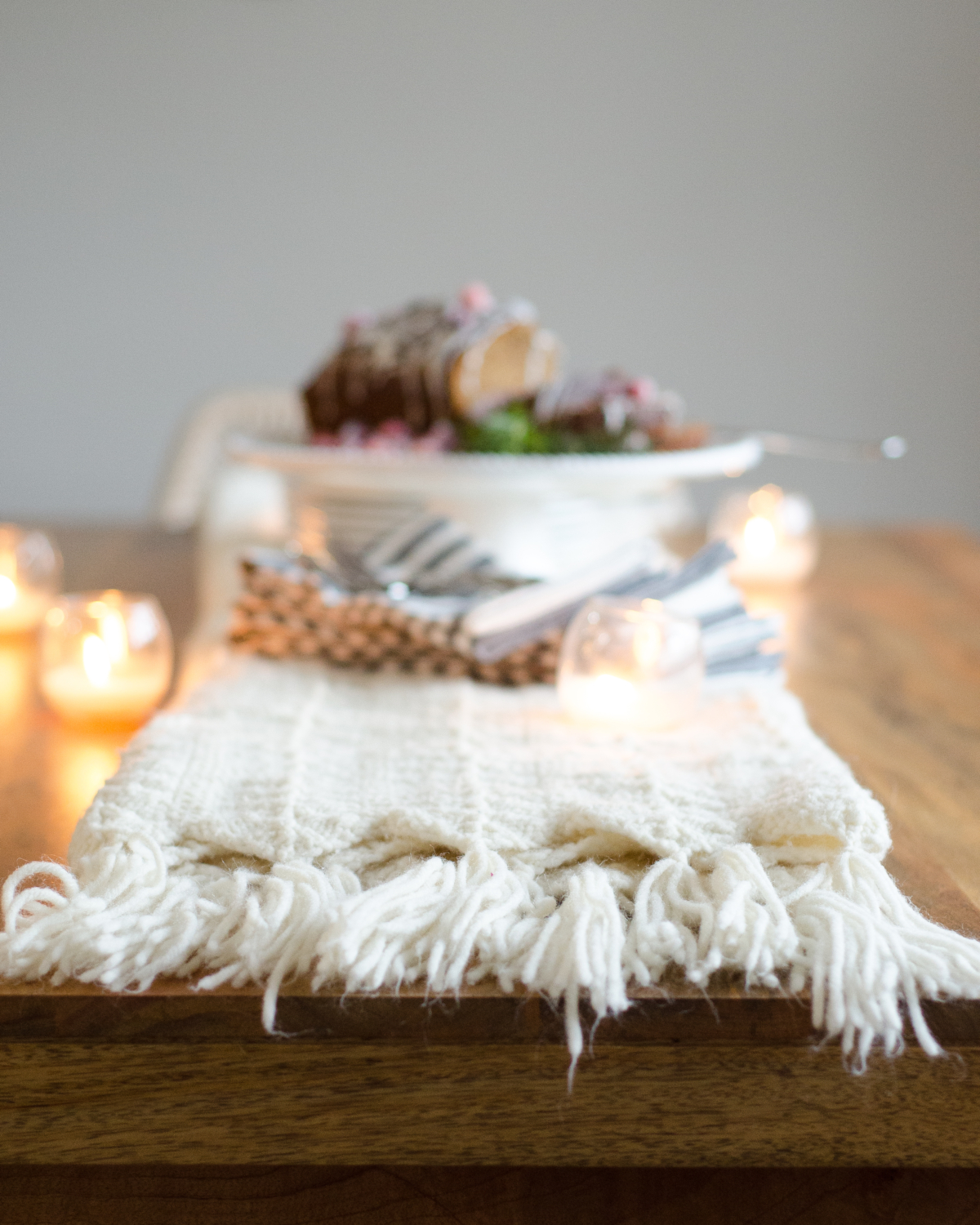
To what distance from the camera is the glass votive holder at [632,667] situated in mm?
692

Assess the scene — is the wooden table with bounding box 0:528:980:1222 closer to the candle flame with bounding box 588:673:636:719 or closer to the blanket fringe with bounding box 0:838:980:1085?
the blanket fringe with bounding box 0:838:980:1085

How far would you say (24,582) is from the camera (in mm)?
1030

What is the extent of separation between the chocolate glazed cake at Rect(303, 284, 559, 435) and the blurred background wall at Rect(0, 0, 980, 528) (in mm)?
1901

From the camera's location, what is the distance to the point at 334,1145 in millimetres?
459

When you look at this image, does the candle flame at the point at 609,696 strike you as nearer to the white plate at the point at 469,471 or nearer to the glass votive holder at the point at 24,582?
the white plate at the point at 469,471

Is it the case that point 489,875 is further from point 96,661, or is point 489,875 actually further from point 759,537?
point 759,537

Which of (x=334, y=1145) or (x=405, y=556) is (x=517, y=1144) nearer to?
(x=334, y=1145)

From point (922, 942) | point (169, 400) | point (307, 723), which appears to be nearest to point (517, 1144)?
point (922, 942)

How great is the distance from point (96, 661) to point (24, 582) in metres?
0.28

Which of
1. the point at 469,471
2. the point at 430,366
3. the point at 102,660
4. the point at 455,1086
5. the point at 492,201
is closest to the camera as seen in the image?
the point at 455,1086

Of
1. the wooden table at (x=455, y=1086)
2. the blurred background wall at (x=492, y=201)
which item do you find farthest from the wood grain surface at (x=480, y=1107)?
the blurred background wall at (x=492, y=201)

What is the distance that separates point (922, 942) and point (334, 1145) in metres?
0.23

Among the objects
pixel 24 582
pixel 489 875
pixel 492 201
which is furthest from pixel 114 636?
pixel 492 201

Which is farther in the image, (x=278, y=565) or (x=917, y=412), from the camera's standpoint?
(x=917, y=412)
